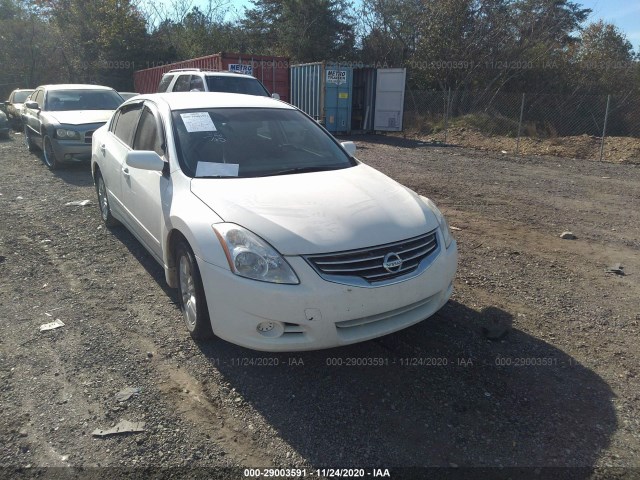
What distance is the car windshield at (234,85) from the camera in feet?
37.2

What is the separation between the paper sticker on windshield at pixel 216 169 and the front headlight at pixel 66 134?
279 inches

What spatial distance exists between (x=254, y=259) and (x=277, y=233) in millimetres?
209

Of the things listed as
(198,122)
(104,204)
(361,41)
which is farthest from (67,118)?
(361,41)

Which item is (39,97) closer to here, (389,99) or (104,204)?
(104,204)

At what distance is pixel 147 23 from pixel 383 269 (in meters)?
36.1

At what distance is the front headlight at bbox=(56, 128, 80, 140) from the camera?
966 centimetres

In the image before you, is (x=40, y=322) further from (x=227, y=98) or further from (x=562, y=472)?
(x=562, y=472)

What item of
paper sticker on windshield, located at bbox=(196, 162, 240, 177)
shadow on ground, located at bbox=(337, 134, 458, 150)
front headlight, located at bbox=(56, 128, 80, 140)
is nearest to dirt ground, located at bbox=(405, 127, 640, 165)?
shadow on ground, located at bbox=(337, 134, 458, 150)

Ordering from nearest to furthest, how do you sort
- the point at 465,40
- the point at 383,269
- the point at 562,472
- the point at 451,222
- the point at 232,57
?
the point at 562,472, the point at 383,269, the point at 451,222, the point at 232,57, the point at 465,40

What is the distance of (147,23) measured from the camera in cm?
3372

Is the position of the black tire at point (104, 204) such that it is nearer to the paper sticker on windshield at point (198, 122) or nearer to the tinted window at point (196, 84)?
the paper sticker on windshield at point (198, 122)

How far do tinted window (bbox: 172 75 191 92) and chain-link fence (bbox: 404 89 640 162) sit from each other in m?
8.93

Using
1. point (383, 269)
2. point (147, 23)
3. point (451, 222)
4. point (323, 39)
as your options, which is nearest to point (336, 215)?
point (383, 269)

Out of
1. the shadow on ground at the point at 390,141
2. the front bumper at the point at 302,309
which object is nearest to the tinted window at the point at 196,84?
the shadow on ground at the point at 390,141
